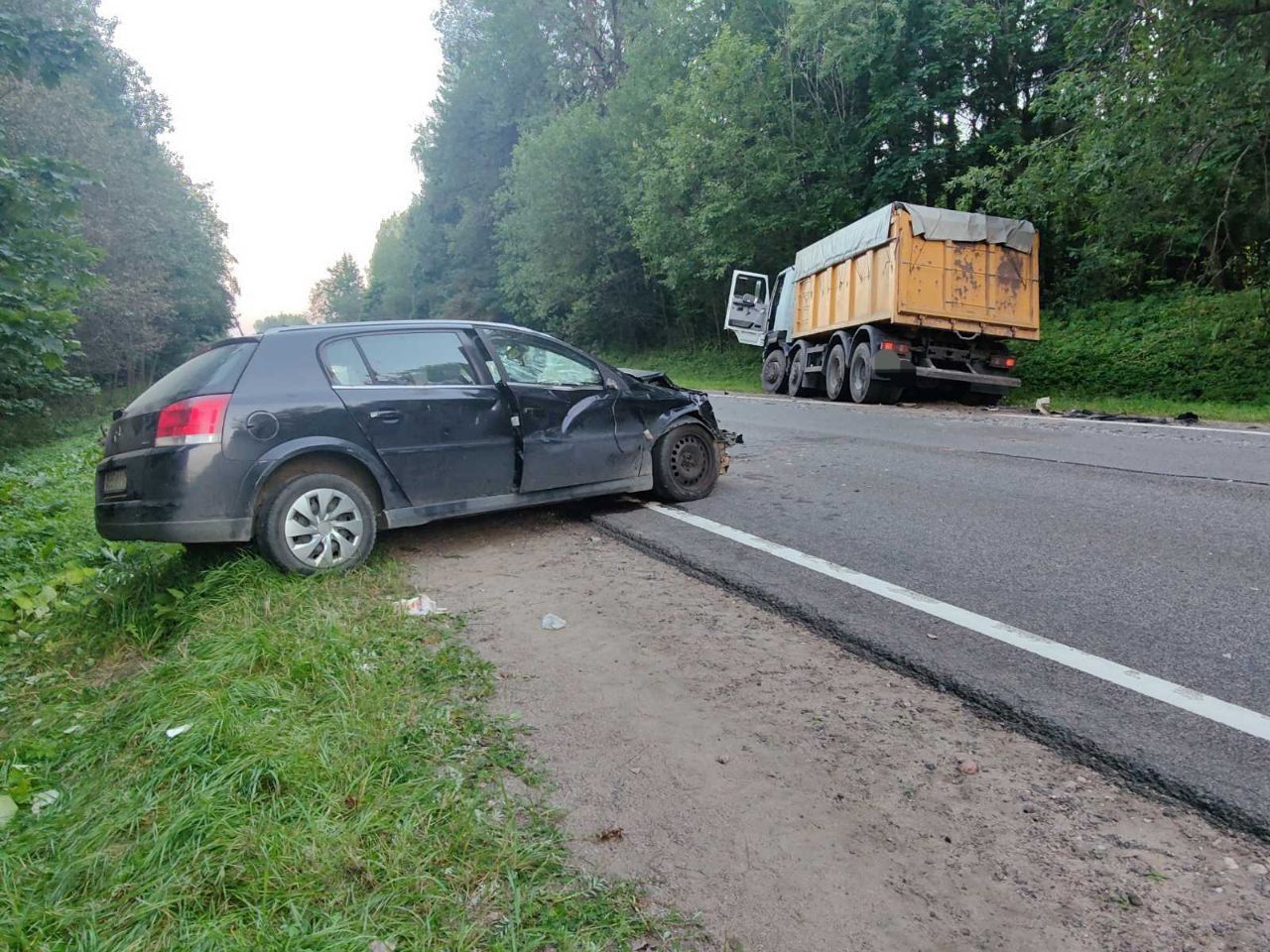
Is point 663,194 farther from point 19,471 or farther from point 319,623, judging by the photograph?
point 319,623

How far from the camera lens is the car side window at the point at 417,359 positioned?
16.2ft

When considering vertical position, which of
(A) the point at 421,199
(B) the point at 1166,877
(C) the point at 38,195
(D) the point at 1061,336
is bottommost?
(B) the point at 1166,877

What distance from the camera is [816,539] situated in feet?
16.5

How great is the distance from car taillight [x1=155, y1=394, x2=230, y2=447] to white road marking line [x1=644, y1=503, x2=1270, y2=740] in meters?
3.18

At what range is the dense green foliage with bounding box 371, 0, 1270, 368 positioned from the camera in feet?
42.2

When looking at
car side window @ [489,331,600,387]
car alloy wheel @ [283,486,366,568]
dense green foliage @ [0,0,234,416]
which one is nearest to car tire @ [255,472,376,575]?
car alloy wheel @ [283,486,366,568]

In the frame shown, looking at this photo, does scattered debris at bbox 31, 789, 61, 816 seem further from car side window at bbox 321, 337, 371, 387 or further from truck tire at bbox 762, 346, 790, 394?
truck tire at bbox 762, 346, 790, 394

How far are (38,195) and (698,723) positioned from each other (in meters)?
7.23

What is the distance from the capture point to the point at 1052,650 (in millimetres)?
3225

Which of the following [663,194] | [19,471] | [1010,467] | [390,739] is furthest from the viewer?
[663,194]


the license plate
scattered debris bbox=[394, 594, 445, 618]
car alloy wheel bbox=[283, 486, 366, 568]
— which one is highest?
the license plate

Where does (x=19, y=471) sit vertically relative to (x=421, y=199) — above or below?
below

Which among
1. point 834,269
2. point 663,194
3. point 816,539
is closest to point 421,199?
point 663,194

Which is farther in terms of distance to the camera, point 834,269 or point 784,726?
point 834,269
